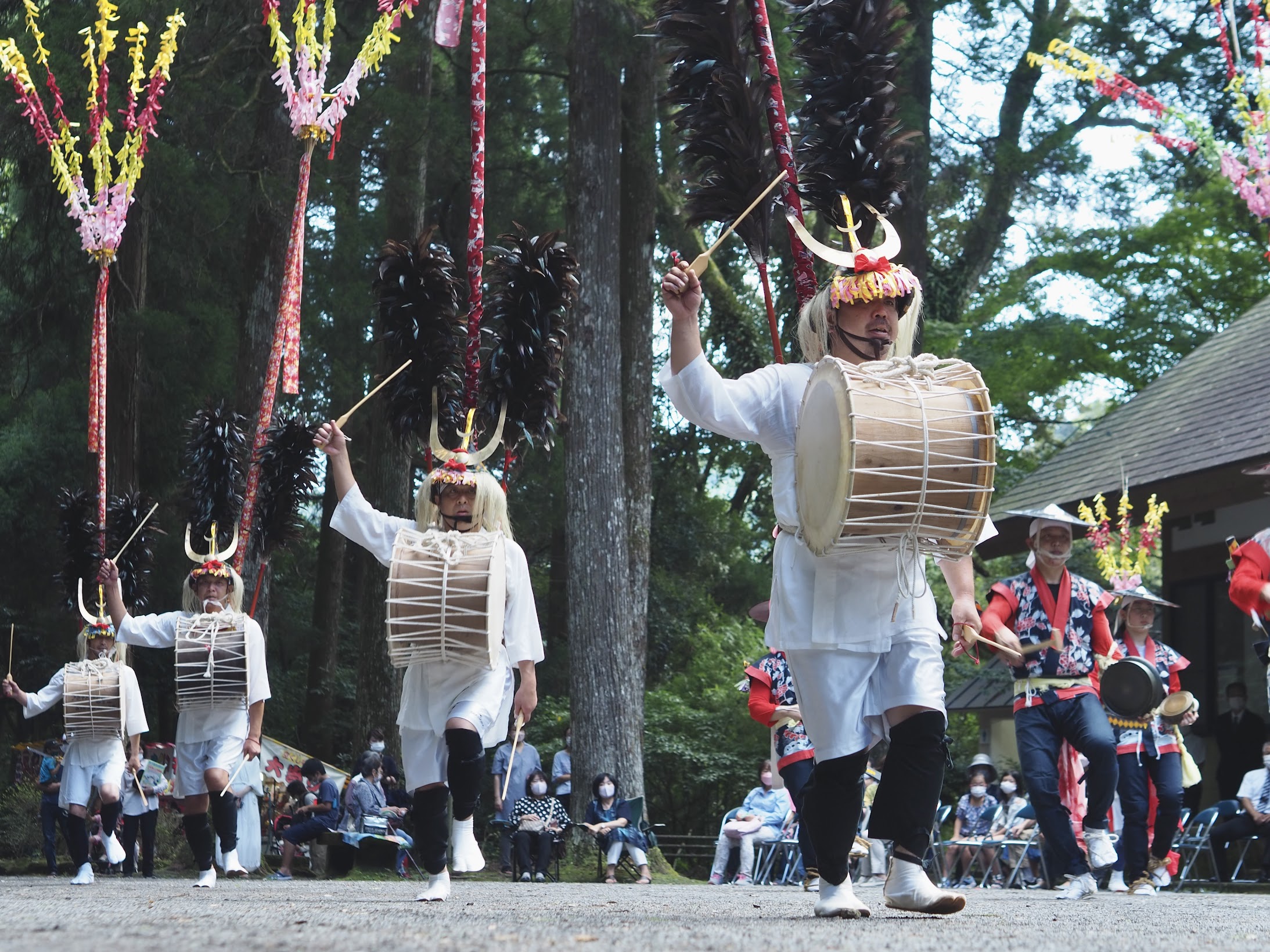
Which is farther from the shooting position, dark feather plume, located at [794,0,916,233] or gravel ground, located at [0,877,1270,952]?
dark feather plume, located at [794,0,916,233]

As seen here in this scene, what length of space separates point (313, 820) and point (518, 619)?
33.4 ft

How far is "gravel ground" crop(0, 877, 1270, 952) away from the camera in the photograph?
4.06m

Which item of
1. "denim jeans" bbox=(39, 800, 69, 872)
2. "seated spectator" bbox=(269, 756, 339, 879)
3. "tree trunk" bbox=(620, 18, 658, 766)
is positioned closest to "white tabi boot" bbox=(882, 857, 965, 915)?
"seated spectator" bbox=(269, 756, 339, 879)

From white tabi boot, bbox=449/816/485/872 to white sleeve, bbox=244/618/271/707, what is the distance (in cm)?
298

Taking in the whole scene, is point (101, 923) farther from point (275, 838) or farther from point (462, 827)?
point (275, 838)

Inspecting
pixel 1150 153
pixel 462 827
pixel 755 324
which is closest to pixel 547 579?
pixel 755 324

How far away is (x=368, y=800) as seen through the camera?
678 inches

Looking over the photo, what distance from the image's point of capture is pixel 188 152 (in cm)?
1859

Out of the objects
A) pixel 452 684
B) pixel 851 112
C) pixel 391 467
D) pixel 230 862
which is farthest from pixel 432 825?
pixel 391 467

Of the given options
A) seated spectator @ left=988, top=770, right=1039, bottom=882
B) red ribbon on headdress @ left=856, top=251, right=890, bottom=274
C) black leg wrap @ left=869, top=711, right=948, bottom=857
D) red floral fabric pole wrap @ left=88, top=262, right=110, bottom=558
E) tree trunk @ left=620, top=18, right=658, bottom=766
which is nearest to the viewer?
black leg wrap @ left=869, top=711, right=948, bottom=857

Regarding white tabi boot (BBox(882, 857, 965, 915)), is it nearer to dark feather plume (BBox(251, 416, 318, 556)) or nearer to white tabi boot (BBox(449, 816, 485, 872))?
white tabi boot (BBox(449, 816, 485, 872))

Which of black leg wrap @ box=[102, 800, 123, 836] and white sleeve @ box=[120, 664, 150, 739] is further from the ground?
white sleeve @ box=[120, 664, 150, 739]

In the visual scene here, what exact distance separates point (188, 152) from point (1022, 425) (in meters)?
14.6

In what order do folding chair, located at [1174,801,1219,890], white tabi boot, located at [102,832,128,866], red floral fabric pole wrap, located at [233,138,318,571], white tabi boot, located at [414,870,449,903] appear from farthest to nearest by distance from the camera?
1. white tabi boot, located at [102,832,128,866]
2. folding chair, located at [1174,801,1219,890]
3. red floral fabric pole wrap, located at [233,138,318,571]
4. white tabi boot, located at [414,870,449,903]
